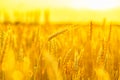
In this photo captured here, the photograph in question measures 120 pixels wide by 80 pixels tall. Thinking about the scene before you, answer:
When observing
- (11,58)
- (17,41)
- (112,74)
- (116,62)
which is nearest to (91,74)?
(112,74)

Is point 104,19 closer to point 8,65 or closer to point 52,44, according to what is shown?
point 52,44

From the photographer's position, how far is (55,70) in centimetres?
58

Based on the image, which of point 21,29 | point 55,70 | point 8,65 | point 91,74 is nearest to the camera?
point 55,70

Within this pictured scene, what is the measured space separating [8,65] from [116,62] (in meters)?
0.55

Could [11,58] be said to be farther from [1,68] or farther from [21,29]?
[21,29]

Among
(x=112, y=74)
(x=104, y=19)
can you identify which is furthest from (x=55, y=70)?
(x=104, y=19)

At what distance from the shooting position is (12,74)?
0.66m

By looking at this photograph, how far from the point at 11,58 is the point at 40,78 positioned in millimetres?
202

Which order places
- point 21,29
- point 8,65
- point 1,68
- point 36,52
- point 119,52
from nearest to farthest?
point 8,65 → point 1,68 → point 36,52 → point 119,52 → point 21,29

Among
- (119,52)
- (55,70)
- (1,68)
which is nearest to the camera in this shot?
(55,70)

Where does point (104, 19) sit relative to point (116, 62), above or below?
above

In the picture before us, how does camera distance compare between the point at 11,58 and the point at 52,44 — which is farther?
the point at 52,44

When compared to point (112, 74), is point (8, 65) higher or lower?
higher

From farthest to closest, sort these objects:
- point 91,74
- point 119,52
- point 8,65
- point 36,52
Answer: point 119,52 < point 36,52 < point 91,74 < point 8,65
